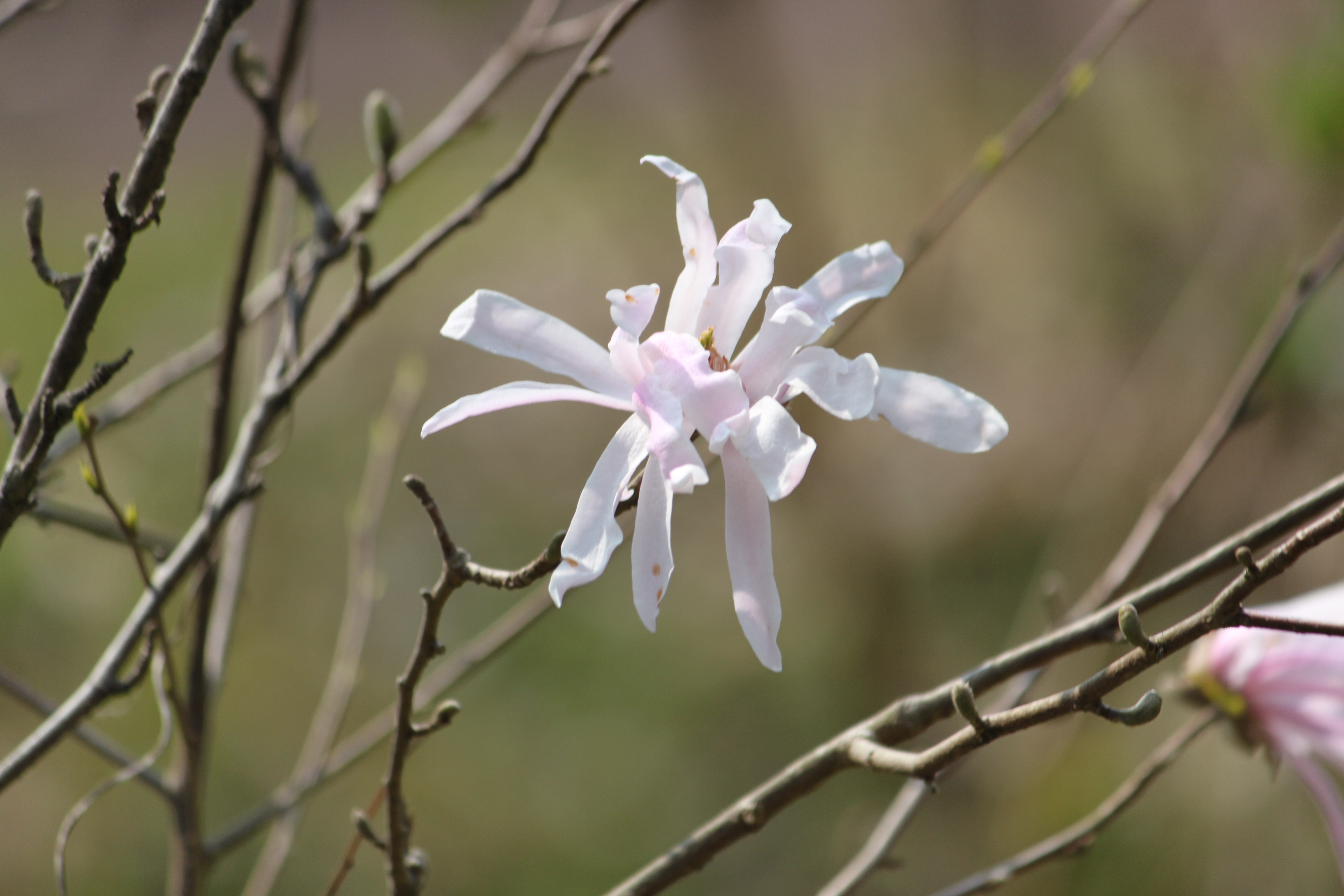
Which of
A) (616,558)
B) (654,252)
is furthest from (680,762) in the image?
(654,252)

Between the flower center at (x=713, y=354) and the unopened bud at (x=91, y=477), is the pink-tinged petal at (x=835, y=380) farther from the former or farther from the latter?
the unopened bud at (x=91, y=477)

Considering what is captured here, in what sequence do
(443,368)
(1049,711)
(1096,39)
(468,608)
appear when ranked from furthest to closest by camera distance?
(443,368)
(468,608)
(1096,39)
(1049,711)

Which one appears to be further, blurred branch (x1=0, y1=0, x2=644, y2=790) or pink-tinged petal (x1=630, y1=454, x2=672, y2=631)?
blurred branch (x1=0, y1=0, x2=644, y2=790)

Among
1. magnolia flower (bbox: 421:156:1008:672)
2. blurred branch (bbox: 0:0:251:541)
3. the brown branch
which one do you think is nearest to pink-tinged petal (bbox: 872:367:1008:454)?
magnolia flower (bbox: 421:156:1008:672)

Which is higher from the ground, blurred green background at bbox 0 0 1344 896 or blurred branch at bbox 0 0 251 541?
blurred green background at bbox 0 0 1344 896

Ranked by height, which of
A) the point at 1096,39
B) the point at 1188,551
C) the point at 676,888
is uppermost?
the point at 1188,551

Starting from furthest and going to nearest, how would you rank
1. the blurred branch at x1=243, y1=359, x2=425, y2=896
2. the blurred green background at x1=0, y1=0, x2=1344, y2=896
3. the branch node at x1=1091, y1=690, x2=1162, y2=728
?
the blurred green background at x1=0, y1=0, x2=1344, y2=896, the blurred branch at x1=243, y1=359, x2=425, y2=896, the branch node at x1=1091, y1=690, x2=1162, y2=728

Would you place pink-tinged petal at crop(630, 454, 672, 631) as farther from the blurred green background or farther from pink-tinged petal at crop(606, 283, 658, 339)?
the blurred green background

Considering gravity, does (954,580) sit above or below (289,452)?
below

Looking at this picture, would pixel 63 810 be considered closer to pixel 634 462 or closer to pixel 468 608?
pixel 468 608
